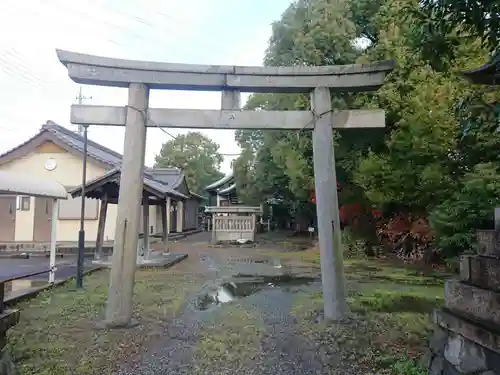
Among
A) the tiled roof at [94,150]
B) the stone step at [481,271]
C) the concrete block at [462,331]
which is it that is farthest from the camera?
the tiled roof at [94,150]

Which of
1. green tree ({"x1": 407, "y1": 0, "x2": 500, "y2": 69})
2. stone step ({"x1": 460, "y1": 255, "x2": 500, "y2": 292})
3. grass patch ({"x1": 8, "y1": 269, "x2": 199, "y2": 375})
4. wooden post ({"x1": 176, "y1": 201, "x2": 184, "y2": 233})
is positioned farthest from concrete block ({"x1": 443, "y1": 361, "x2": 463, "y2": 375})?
wooden post ({"x1": 176, "y1": 201, "x2": 184, "y2": 233})

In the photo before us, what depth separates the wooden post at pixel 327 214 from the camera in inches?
249

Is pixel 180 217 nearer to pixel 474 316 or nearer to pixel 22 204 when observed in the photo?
pixel 22 204

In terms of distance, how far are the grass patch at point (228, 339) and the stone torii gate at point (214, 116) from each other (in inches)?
46.8

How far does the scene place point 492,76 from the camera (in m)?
4.02

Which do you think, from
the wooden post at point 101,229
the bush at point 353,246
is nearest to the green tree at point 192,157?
the bush at point 353,246

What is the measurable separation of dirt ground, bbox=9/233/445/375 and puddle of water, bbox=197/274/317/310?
0.13 ft

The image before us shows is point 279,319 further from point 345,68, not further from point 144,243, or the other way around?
point 144,243

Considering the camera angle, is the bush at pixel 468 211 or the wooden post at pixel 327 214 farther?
the bush at pixel 468 211

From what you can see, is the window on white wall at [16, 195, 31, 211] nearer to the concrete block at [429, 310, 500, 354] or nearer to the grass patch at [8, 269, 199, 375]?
the grass patch at [8, 269, 199, 375]

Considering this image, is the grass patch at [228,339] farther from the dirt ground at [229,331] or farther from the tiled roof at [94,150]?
the tiled roof at [94,150]

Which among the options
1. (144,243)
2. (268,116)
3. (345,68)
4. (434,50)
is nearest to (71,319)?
(268,116)

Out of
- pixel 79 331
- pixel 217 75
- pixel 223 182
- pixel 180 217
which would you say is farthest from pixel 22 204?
pixel 223 182

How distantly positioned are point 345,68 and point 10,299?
6712 millimetres
